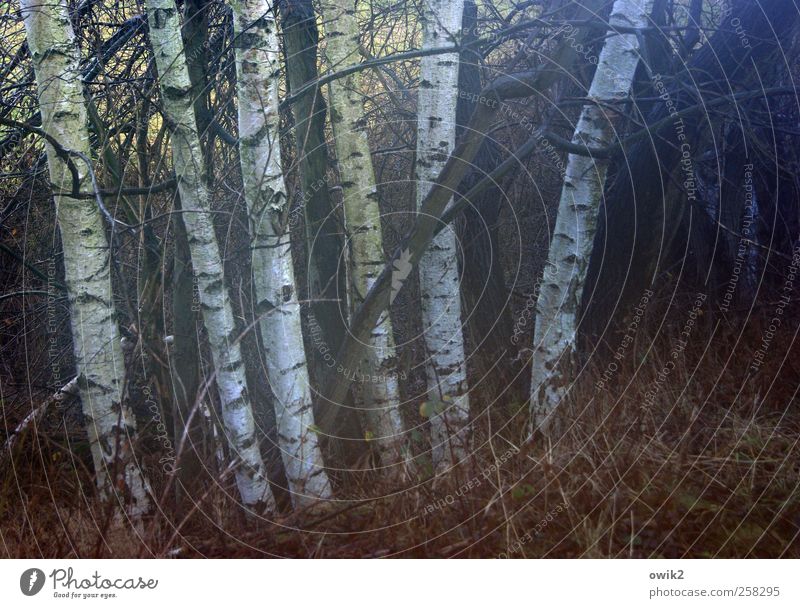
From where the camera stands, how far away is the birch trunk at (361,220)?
4.65m

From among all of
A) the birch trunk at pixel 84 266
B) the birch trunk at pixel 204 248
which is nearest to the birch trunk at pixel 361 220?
the birch trunk at pixel 204 248

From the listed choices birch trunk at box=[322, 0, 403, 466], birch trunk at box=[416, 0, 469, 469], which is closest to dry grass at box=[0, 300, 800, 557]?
birch trunk at box=[416, 0, 469, 469]

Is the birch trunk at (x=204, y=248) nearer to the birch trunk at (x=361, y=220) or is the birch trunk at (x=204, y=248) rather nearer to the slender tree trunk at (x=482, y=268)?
the birch trunk at (x=361, y=220)

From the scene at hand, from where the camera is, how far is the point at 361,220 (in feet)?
15.5

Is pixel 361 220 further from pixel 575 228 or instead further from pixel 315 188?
pixel 575 228

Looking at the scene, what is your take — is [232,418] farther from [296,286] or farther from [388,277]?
[388,277]

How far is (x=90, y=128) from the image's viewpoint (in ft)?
14.5

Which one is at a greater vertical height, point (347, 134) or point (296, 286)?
point (347, 134)

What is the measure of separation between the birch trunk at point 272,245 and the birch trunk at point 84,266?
0.82 m

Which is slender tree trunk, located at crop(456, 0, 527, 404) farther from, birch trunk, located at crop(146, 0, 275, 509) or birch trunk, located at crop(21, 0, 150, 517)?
birch trunk, located at crop(21, 0, 150, 517)

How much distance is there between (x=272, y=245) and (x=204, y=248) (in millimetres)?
369

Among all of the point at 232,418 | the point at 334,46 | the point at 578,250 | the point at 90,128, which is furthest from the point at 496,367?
the point at 90,128

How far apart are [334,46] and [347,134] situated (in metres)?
0.52

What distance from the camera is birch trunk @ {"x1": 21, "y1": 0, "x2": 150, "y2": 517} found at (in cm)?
404
